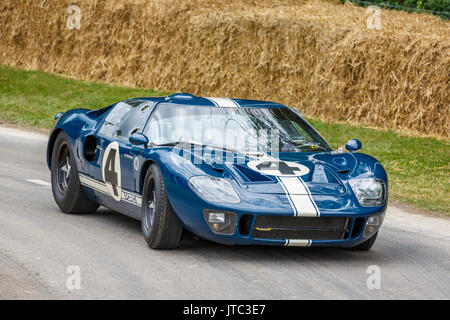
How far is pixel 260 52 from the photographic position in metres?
21.5

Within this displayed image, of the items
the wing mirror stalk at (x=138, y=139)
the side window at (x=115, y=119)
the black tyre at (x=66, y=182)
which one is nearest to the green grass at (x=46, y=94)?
the black tyre at (x=66, y=182)

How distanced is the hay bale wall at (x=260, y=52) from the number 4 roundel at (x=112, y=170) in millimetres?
10287

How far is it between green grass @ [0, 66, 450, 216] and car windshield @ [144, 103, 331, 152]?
320 centimetres

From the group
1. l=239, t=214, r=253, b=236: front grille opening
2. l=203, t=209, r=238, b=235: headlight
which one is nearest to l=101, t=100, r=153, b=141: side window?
l=203, t=209, r=238, b=235: headlight

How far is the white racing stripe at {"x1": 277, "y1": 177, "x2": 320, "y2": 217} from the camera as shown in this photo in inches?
286

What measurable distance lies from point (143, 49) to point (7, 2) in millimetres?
Result: 5676

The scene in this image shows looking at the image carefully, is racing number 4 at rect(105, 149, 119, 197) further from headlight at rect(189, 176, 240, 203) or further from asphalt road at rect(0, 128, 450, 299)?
headlight at rect(189, 176, 240, 203)

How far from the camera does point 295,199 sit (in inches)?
289

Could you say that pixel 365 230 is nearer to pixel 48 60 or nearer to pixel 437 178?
pixel 437 178

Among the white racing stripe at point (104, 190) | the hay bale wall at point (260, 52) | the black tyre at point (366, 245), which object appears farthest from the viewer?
the hay bale wall at point (260, 52)

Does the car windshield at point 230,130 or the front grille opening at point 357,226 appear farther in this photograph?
the car windshield at point 230,130

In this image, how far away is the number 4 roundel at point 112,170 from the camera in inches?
342

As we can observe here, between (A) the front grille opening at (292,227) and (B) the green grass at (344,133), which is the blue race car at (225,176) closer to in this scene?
(A) the front grille opening at (292,227)

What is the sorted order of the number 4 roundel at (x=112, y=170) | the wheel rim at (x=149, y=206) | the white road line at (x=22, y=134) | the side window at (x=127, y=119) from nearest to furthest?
the wheel rim at (x=149, y=206)
the number 4 roundel at (x=112, y=170)
the side window at (x=127, y=119)
the white road line at (x=22, y=134)
